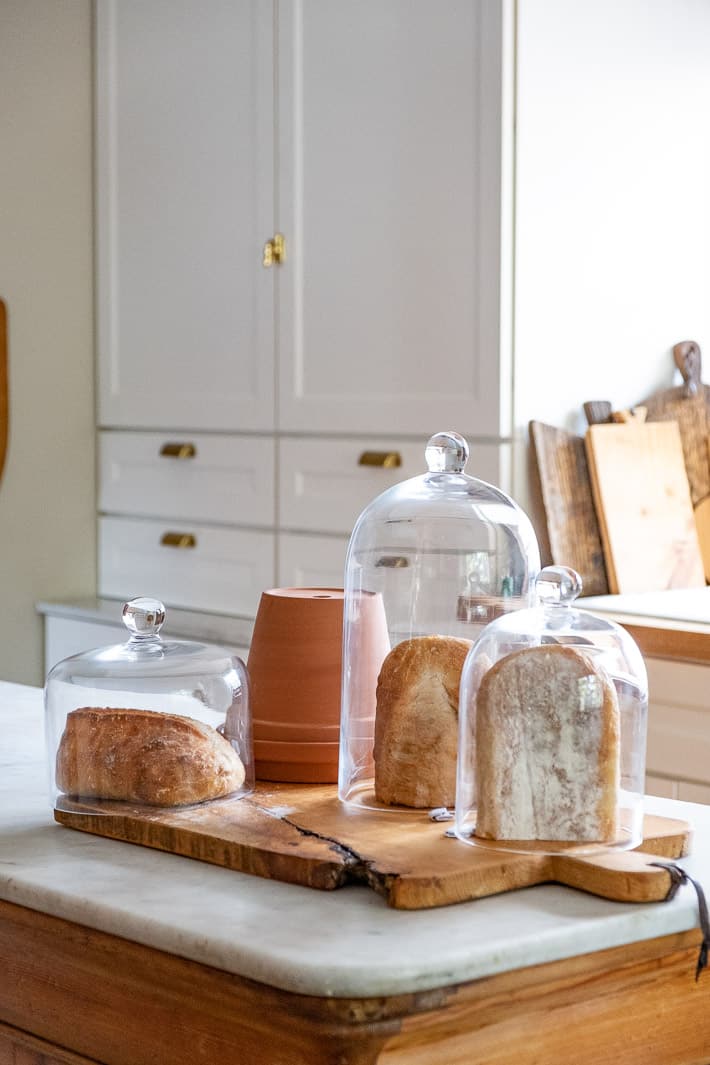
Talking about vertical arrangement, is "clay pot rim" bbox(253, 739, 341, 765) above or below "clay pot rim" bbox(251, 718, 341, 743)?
below

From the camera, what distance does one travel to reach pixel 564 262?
2674 mm

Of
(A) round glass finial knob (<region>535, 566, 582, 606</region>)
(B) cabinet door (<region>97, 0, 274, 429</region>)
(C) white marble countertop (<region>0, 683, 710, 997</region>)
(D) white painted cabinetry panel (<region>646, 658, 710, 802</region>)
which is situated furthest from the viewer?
(B) cabinet door (<region>97, 0, 274, 429</region>)

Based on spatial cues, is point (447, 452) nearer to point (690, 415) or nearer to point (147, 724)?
point (147, 724)

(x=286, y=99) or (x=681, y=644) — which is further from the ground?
(x=286, y=99)

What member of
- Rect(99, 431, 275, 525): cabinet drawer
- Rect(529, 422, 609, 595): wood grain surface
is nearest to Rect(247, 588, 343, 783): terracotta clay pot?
Rect(529, 422, 609, 595): wood grain surface

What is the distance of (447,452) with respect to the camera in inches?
43.6

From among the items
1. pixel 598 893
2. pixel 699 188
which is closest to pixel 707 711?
pixel 699 188

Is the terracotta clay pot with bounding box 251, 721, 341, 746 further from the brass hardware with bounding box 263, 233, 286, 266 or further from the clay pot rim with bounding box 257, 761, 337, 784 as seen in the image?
the brass hardware with bounding box 263, 233, 286, 266

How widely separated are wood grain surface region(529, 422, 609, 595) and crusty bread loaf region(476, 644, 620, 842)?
170 cm

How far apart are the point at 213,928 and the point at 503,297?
1.94 m

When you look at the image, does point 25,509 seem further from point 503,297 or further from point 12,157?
point 503,297

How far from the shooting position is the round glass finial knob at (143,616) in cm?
107

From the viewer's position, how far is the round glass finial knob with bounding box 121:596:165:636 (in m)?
1.07

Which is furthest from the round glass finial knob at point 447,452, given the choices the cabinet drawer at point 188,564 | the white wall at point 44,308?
the white wall at point 44,308
